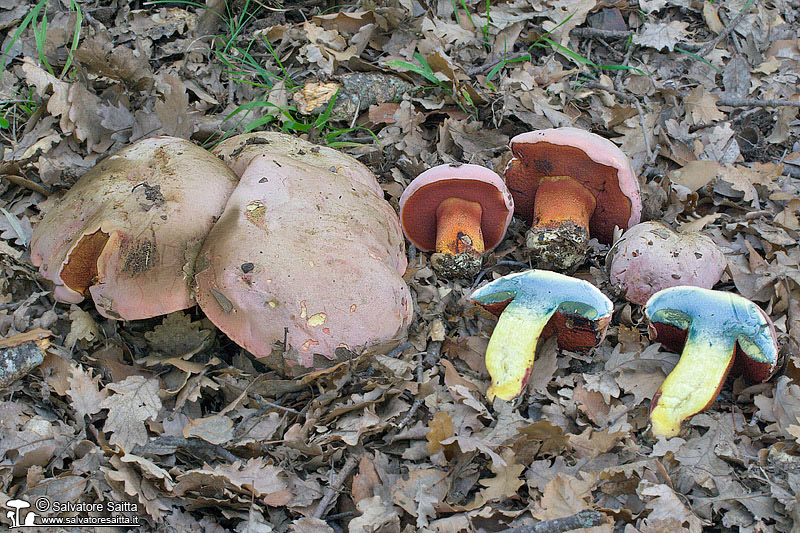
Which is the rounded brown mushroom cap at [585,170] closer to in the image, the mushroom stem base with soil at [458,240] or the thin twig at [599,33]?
the mushroom stem base with soil at [458,240]

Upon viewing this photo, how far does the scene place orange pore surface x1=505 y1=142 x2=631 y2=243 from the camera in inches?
120

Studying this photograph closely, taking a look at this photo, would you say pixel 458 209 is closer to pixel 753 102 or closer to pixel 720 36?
pixel 753 102

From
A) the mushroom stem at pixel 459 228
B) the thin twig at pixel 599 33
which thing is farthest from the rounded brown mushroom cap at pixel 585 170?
the thin twig at pixel 599 33

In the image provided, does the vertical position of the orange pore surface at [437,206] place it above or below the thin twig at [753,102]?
below

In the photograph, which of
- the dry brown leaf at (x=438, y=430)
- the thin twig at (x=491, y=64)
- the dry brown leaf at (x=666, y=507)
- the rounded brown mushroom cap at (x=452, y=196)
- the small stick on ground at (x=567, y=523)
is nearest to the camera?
the small stick on ground at (x=567, y=523)

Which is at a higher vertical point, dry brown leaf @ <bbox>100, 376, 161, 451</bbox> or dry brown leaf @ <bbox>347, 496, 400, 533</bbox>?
dry brown leaf @ <bbox>347, 496, 400, 533</bbox>

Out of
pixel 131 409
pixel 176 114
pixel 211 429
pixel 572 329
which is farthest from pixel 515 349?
pixel 176 114

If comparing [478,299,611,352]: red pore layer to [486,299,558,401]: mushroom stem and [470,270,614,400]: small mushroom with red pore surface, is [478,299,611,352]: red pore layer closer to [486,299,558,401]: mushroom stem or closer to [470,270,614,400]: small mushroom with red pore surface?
[470,270,614,400]: small mushroom with red pore surface

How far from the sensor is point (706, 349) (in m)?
2.53

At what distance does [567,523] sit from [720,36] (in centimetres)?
418

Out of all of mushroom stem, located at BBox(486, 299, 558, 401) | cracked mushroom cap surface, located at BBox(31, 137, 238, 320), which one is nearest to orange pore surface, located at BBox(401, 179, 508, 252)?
mushroom stem, located at BBox(486, 299, 558, 401)

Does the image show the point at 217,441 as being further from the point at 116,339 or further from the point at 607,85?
the point at 607,85

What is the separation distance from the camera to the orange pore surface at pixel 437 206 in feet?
10.3

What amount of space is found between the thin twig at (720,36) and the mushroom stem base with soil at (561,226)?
7.38 ft
